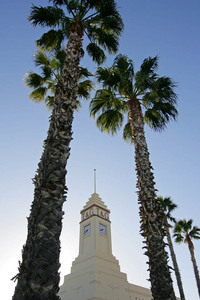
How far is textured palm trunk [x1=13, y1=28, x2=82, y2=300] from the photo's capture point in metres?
3.09

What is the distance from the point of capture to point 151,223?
6.82 m

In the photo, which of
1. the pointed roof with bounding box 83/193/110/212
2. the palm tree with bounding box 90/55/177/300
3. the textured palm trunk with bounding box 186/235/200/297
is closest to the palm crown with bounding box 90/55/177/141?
the palm tree with bounding box 90/55/177/300

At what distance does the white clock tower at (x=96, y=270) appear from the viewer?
2267 centimetres

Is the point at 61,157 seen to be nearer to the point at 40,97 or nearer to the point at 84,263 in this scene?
the point at 40,97

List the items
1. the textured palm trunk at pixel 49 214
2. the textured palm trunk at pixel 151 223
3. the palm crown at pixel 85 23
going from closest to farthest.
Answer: the textured palm trunk at pixel 49 214, the textured palm trunk at pixel 151 223, the palm crown at pixel 85 23

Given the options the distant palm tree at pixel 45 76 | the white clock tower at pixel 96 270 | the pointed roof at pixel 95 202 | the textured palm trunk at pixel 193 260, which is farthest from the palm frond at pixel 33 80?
the pointed roof at pixel 95 202

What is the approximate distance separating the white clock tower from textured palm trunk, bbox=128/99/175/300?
18124mm

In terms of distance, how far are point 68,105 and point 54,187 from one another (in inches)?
95.9

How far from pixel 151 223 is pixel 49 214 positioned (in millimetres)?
4083

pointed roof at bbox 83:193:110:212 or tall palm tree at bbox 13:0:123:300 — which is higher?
pointed roof at bbox 83:193:110:212

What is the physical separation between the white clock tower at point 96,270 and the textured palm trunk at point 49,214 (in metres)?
21.2

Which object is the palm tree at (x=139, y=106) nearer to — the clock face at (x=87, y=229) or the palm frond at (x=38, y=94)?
the palm frond at (x=38, y=94)

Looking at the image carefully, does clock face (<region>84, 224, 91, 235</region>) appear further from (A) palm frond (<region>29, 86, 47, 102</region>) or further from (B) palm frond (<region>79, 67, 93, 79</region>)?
(B) palm frond (<region>79, 67, 93, 79</region>)

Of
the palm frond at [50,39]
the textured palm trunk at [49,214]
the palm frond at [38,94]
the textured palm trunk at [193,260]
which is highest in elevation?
the palm frond at [50,39]
